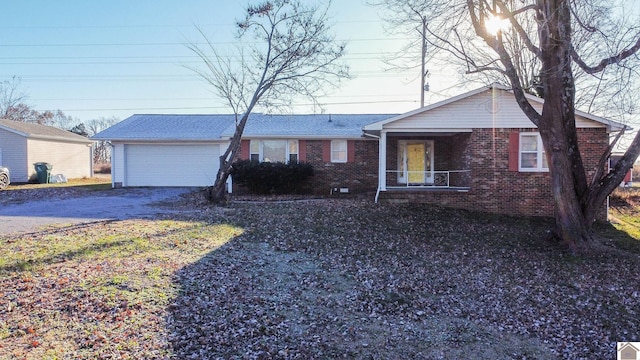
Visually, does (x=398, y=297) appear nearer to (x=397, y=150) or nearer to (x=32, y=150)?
(x=397, y=150)

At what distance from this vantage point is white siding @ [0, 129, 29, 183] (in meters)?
20.2

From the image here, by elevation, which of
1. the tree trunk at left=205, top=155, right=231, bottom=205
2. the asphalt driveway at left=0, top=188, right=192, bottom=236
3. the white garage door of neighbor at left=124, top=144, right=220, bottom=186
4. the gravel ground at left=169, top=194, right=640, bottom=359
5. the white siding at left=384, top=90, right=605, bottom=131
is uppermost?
the white siding at left=384, top=90, right=605, bottom=131

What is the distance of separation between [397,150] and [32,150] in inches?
750

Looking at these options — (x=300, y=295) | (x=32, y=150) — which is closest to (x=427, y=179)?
(x=300, y=295)

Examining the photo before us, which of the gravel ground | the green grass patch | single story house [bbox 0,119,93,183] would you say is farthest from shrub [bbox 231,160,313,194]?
single story house [bbox 0,119,93,183]

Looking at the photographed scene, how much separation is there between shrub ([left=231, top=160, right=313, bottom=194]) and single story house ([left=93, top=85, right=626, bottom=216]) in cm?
100

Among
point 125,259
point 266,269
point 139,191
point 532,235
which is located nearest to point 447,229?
point 532,235

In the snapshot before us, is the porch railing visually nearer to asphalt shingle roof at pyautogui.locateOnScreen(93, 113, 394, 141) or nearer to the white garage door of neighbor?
asphalt shingle roof at pyautogui.locateOnScreen(93, 113, 394, 141)

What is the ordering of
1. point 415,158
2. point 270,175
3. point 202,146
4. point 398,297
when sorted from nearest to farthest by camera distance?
point 398,297, point 270,175, point 415,158, point 202,146

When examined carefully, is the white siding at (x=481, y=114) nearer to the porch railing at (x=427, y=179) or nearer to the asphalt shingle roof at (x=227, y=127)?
the porch railing at (x=427, y=179)

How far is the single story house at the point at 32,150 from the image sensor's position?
20188 mm

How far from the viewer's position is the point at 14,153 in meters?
20.2

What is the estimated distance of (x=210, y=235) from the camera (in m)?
8.09

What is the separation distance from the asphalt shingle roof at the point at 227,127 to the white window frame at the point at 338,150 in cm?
42
